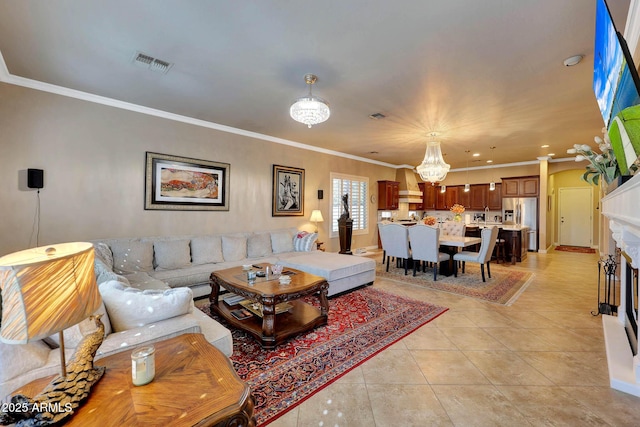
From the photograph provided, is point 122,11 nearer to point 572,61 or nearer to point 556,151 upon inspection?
point 572,61

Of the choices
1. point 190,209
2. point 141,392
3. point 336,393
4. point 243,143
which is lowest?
point 336,393

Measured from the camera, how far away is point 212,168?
4793 millimetres

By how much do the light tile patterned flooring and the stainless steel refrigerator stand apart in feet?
17.3

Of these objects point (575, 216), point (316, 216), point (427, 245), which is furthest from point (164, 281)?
point (575, 216)

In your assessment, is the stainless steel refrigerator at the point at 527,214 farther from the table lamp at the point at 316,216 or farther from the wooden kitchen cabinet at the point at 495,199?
the table lamp at the point at 316,216

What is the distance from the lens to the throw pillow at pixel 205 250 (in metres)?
4.22

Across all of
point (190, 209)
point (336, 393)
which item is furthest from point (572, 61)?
point (190, 209)

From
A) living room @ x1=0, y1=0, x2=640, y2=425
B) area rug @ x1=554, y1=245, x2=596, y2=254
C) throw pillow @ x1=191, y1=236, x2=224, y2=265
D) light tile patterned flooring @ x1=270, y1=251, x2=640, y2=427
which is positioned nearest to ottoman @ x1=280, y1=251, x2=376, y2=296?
living room @ x1=0, y1=0, x2=640, y2=425

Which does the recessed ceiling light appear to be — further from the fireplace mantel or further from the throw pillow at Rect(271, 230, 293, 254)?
the throw pillow at Rect(271, 230, 293, 254)

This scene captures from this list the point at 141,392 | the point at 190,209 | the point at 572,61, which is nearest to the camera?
the point at 141,392

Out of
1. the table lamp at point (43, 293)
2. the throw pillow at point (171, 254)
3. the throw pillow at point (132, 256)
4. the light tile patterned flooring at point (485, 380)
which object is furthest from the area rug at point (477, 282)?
the table lamp at point (43, 293)

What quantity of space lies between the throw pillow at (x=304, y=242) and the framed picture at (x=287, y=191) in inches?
28.3

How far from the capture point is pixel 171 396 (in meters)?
0.98

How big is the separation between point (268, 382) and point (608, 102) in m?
3.03
